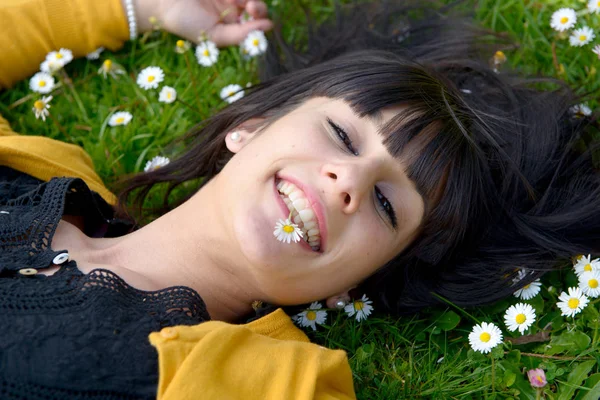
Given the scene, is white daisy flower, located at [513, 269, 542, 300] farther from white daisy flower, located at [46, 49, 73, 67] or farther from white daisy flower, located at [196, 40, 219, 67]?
white daisy flower, located at [46, 49, 73, 67]

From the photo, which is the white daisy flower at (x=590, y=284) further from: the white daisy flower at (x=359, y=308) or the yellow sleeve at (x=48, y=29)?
the yellow sleeve at (x=48, y=29)

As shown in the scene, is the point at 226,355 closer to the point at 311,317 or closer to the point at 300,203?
the point at 300,203

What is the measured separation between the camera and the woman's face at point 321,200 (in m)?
1.76

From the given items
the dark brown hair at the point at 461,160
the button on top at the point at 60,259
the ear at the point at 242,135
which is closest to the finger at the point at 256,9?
the dark brown hair at the point at 461,160

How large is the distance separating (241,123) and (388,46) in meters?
0.70

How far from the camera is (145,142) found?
103 inches

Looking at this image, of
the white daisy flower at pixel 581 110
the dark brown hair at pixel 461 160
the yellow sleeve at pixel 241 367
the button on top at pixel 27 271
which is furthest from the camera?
the white daisy flower at pixel 581 110

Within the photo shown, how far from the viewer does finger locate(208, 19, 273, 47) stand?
2.79 metres

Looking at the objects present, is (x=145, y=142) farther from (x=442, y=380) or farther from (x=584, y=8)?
(x=584, y=8)

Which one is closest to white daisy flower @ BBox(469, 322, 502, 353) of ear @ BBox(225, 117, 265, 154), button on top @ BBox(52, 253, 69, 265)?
ear @ BBox(225, 117, 265, 154)

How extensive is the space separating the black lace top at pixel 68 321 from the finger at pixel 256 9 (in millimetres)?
1267

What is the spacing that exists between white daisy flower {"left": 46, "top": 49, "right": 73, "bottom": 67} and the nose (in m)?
1.34

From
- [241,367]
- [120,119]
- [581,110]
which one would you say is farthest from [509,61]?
[241,367]

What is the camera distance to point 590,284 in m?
2.13
